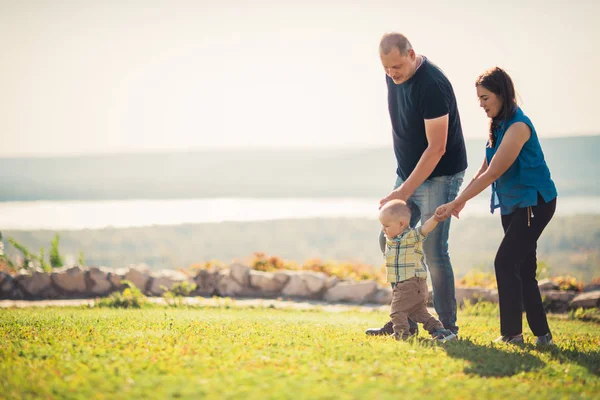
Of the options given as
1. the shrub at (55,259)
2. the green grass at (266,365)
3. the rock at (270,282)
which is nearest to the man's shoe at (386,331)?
the green grass at (266,365)

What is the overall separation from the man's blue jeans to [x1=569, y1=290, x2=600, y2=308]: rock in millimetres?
4388

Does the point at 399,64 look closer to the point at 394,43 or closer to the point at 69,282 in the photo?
the point at 394,43

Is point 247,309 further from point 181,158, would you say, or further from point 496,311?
point 181,158

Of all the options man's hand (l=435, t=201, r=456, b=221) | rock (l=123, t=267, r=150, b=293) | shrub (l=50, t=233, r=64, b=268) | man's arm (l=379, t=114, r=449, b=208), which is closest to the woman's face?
man's arm (l=379, t=114, r=449, b=208)

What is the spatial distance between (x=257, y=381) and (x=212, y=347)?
0.83 meters

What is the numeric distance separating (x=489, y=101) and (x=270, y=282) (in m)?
5.68

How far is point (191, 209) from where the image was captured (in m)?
20.4

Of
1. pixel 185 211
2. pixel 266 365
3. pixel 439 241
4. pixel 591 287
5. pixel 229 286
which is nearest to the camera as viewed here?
pixel 266 365

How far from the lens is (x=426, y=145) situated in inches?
196

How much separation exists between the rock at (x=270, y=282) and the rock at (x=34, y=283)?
127 inches

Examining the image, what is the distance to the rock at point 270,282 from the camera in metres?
9.78

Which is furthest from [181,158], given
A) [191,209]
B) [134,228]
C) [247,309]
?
[247,309]

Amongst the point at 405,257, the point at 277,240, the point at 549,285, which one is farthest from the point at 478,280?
the point at 277,240

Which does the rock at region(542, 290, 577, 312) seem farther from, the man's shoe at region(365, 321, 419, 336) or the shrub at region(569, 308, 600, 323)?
the man's shoe at region(365, 321, 419, 336)
